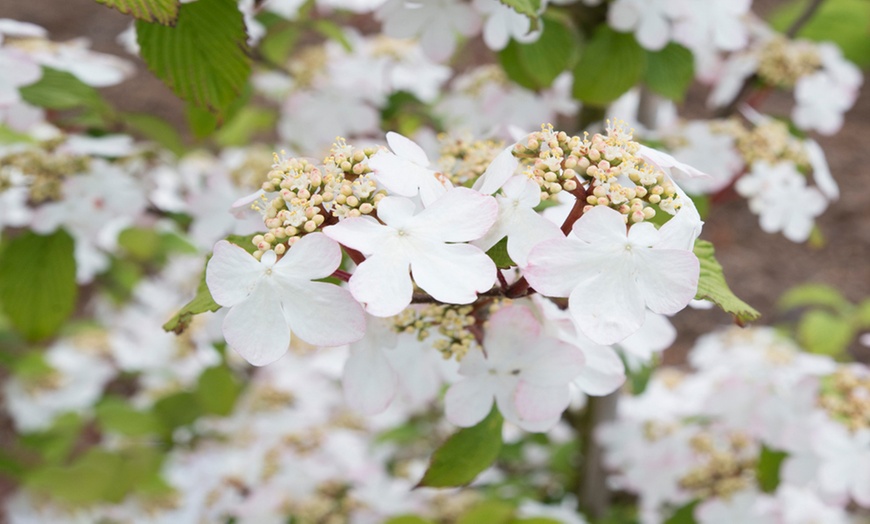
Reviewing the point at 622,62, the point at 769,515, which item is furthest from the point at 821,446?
A: the point at 622,62

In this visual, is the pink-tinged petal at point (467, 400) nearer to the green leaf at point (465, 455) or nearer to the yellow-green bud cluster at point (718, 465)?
the green leaf at point (465, 455)

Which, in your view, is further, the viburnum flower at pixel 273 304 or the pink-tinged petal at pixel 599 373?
the pink-tinged petal at pixel 599 373

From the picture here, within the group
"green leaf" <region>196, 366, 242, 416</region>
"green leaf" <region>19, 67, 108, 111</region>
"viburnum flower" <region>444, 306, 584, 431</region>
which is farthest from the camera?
"green leaf" <region>196, 366, 242, 416</region>

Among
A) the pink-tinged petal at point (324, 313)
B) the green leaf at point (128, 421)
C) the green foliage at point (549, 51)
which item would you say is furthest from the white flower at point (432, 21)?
the green leaf at point (128, 421)

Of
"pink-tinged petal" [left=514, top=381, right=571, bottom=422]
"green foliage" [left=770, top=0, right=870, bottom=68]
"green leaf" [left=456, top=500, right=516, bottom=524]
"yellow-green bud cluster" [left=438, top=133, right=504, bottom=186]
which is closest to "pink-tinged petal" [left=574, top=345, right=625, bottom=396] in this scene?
"pink-tinged petal" [left=514, top=381, right=571, bottom=422]

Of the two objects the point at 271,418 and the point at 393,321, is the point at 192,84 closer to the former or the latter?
the point at 393,321

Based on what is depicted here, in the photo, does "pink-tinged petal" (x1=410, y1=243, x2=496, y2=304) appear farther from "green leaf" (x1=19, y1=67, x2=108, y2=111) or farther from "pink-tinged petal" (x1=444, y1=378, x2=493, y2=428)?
"green leaf" (x1=19, y1=67, x2=108, y2=111)
